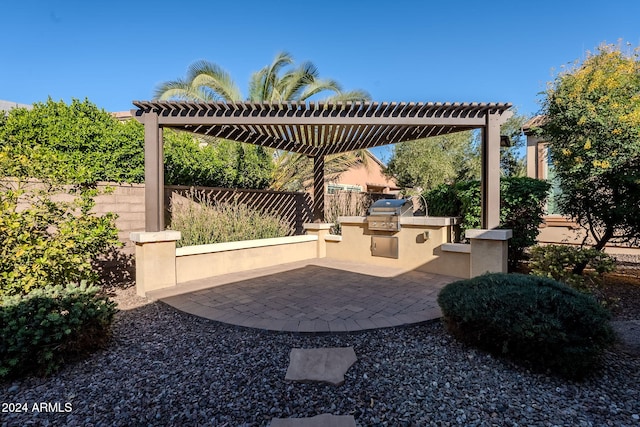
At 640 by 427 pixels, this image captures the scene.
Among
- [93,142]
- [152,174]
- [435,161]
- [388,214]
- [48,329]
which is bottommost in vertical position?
[48,329]

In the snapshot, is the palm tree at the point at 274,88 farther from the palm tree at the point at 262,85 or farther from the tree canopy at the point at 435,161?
the tree canopy at the point at 435,161

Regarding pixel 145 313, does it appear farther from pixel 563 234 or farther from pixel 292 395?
pixel 563 234

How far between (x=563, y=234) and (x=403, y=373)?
8.69 m

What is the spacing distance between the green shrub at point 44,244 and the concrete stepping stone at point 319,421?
3166 mm

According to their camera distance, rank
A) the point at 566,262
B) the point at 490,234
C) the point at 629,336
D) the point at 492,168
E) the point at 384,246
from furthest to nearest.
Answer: the point at 384,246
the point at 492,168
the point at 490,234
the point at 566,262
the point at 629,336

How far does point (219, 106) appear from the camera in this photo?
4.52m

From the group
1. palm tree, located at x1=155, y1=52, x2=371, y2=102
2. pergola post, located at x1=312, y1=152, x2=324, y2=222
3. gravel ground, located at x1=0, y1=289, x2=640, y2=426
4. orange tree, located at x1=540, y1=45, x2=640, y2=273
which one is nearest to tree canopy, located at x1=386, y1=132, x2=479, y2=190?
palm tree, located at x1=155, y1=52, x2=371, y2=102

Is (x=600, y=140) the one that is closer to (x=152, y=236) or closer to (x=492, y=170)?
(x=492, y=170)

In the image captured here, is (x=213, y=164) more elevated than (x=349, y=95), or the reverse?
(x=349, y=95)

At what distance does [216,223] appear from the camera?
5.77 meters

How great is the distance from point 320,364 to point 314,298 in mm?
1725

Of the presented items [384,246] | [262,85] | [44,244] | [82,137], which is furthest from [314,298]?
[262,85]

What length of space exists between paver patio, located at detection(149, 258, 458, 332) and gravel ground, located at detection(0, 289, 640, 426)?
16.6 inches

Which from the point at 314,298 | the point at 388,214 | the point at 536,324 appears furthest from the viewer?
the point at 388,214
